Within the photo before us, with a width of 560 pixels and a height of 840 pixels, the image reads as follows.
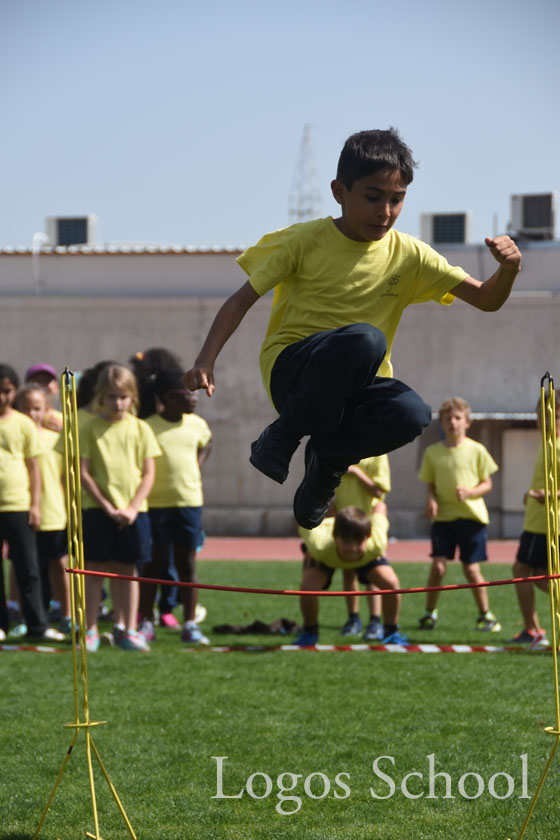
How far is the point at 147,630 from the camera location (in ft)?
28.8

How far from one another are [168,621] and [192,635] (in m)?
1.00

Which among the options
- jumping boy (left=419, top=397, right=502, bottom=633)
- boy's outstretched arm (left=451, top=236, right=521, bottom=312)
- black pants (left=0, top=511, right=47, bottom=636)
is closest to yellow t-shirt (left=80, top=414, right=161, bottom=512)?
black pants (left=0, top=511, right=47, bottom=636)

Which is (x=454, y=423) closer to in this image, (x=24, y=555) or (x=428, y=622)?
(x=428, y=622)

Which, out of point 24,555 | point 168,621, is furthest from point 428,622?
point 24,555

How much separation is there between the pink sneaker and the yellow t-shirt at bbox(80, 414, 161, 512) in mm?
1595

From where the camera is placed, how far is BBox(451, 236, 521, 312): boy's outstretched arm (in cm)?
409

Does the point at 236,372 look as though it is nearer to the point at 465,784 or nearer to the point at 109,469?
the point at 109,469

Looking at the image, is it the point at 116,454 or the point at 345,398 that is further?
the point at 116,454

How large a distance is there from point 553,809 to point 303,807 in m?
1.06

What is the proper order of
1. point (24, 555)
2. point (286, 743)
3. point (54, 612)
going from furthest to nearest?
point (54, 612) → point (24, 555) → point (286, 743)

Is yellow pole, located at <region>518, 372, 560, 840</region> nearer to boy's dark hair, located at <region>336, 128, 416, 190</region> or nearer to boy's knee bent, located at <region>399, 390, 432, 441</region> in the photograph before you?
boy's knee bent, located at <region>399, 390, 432, 441</region>

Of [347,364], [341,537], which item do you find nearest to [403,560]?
[341,537]

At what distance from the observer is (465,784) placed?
16.5 ft

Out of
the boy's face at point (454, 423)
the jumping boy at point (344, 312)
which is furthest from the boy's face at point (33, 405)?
the jumping boy at point (344, 312)
